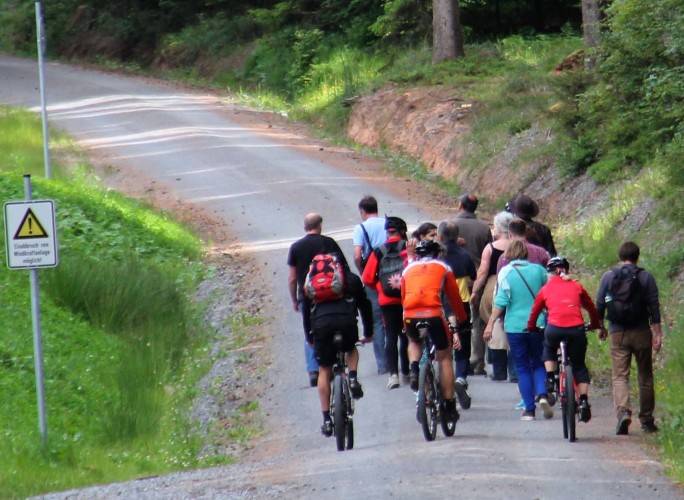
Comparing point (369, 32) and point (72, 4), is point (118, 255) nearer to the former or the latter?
point (369, 32)

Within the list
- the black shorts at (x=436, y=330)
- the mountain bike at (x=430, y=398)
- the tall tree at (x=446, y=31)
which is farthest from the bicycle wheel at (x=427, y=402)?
the tall tree at (x=446, y=31)

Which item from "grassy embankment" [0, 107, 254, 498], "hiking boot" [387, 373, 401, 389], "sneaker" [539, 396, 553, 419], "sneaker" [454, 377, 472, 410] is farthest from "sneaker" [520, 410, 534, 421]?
"grassy embankment" [0, 107, 254, 498]

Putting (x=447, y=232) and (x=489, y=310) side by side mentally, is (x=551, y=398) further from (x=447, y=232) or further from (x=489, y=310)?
(x=447, y=232)

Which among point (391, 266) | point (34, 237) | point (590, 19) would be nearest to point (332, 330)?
point (391, 266)

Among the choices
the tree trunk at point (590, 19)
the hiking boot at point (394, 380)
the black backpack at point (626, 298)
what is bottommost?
the hiking boot at point (394, 380)

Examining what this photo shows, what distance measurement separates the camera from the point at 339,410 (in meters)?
10.5

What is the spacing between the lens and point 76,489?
1107cm

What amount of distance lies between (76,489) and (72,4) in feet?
137

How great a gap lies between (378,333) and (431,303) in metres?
2.53

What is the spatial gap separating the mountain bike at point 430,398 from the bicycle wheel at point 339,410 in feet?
→ 2.13

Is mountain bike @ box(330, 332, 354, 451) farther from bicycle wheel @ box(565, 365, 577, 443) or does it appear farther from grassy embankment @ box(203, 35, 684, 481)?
grassy embankment @ box(203, 35, 684, 481)

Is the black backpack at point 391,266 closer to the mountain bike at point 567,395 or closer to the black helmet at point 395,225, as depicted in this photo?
the black helmet at point 395,225

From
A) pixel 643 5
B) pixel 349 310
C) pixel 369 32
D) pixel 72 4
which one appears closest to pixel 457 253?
pixel 349 310

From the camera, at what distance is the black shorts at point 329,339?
10609mm
